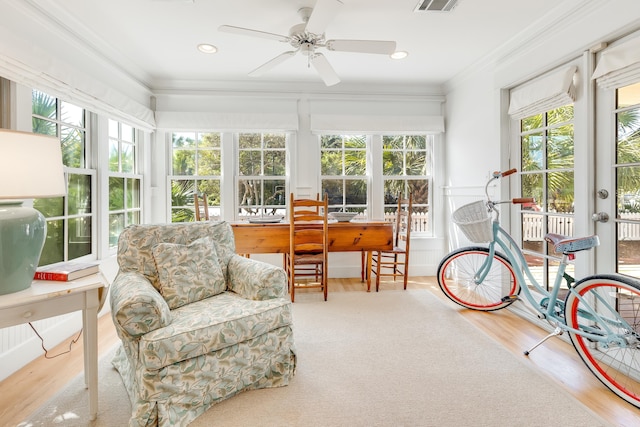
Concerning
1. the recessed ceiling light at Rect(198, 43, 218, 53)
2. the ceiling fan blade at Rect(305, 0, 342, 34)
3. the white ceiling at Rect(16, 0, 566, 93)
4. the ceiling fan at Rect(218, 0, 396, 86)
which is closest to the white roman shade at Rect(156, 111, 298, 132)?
the white ceiling at Rect(16, 0, 566, 93)

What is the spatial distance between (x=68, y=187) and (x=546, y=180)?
3923 mm

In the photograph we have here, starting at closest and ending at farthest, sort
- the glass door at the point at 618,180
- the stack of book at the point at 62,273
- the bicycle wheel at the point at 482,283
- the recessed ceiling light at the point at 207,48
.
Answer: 1. the stack of book at the point at 62,273
2. the glass door at the point at 618,180
3. the bicycle wheel at the point at 482,283
4. the recessed ceiling light at the point at 207,48

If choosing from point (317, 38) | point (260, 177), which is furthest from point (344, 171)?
point (317, 38)

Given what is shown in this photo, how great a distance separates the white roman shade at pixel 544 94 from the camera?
239 cm

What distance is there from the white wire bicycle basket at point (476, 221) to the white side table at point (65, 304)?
2.49 m

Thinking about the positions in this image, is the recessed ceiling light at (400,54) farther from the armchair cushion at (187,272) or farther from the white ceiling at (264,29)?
the armchair cushion at (187,272)

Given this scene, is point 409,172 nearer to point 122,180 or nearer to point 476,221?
point 476,221

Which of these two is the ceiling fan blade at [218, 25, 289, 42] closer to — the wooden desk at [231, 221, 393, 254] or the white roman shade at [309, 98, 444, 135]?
the wooden desk at [231, 221, 393, 254]

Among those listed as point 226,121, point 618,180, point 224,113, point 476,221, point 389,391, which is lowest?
point 389,391

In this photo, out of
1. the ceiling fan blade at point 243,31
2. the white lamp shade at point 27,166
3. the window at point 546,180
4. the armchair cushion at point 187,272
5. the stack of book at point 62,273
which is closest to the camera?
the white lamp shade at point 27,166

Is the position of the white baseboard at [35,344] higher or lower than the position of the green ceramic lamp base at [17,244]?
lower

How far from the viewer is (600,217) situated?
2.19m

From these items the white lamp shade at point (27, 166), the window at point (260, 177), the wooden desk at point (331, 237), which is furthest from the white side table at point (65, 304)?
the window at point (260, 177)

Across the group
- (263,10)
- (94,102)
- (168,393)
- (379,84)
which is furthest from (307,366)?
(379,84)
